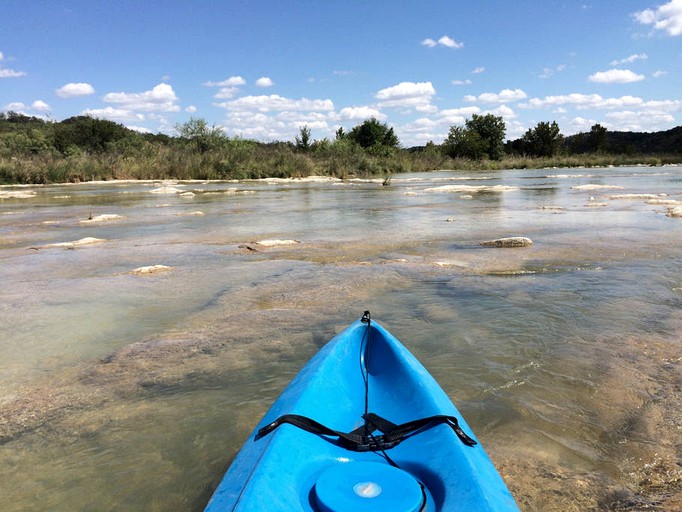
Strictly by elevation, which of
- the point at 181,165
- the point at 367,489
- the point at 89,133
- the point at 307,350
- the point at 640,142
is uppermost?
the point at 640,142

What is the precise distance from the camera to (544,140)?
5950cm

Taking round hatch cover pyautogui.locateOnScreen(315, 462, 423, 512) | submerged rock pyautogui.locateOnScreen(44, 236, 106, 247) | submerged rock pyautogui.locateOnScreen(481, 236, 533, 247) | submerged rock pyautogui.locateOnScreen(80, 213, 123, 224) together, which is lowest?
round hatch cover pyautogui.locateOnScreen(315, 462, 423, 512)

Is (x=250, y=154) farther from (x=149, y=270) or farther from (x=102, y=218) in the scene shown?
(x=149, y=270)

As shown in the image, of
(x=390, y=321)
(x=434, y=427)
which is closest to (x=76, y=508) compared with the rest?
(x=434, y=427)

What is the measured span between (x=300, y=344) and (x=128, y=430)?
1.36 meters

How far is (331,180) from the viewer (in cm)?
2939

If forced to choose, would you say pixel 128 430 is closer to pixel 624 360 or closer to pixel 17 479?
pixel 17 479

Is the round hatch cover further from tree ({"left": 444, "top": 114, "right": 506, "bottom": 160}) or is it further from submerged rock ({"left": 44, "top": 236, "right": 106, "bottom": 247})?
tree ({"left": 444, "top": 114, "right": 506, "bottom": 160})

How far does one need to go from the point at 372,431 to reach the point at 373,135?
45944 millimetres

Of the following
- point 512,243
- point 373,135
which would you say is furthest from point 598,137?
point 512,243

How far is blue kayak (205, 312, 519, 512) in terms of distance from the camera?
1.57m

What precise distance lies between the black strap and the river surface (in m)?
0.41

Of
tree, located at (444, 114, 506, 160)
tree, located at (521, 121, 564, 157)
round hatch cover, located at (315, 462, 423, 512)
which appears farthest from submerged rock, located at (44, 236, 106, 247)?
tree, located at (521, 121, 564, 157)

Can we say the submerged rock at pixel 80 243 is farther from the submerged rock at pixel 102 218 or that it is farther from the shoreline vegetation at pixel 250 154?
the shoreline vegetation at pixel 250 154
